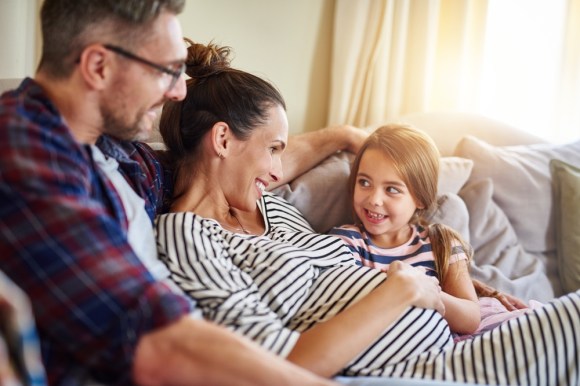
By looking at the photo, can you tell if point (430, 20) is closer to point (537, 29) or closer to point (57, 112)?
point (537, 29)

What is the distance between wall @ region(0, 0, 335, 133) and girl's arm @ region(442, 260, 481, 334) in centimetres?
103

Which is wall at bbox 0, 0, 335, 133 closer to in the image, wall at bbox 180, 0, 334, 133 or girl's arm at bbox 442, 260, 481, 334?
wall at bbox 180, 0, 334, 133

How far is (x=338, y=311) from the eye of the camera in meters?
1.46

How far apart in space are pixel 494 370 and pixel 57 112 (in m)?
1.00

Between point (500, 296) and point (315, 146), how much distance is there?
698 mm

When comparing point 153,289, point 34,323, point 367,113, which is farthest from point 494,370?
point 367,113

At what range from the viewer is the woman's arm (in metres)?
1.28

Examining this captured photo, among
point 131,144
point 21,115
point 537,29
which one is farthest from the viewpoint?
point 537,29

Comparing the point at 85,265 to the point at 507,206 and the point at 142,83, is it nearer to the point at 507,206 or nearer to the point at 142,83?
the point at 142,83

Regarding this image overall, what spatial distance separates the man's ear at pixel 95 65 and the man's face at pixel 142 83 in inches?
0.8

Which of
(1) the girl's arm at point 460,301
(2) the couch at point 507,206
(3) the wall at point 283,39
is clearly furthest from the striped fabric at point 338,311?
(3) the wall at point 283,39

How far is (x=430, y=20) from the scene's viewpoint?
2807 millimetres

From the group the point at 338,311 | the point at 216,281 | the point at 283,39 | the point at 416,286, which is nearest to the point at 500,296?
the point at 416,286

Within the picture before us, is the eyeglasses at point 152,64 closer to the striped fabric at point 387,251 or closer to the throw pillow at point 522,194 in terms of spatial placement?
the striped fabric at point 387,251
